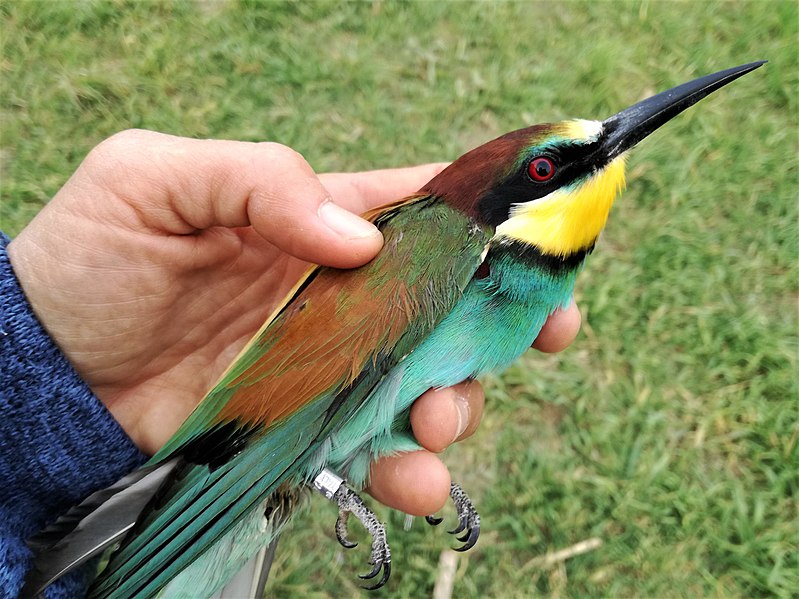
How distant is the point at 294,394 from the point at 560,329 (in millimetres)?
1229

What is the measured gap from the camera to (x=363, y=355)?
232 centimetres

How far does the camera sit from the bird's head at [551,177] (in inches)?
96.6

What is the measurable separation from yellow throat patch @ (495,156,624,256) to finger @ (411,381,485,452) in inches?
23.1

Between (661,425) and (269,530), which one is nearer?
(269,530)

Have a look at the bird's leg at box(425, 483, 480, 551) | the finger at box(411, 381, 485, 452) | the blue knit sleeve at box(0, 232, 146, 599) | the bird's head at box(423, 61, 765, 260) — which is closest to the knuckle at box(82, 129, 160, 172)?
the blue knit sleeve at box(0, 232, 146, 599)

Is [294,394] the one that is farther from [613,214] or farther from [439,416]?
[613,214]

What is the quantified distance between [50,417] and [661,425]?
301 centimetres

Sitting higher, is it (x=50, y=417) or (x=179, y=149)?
(x=179, y=149)

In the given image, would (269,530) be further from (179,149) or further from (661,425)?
(661,425)

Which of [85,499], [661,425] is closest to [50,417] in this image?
[85,499]

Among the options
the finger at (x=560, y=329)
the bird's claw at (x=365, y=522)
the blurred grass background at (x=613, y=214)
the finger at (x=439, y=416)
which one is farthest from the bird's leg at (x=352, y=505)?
the finger at (x=560, y=329)

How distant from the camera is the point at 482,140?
4781 mm

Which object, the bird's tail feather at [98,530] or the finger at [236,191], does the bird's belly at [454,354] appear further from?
the bird's tail feather at [98,530]

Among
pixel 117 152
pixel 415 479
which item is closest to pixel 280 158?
pixel 117 152
